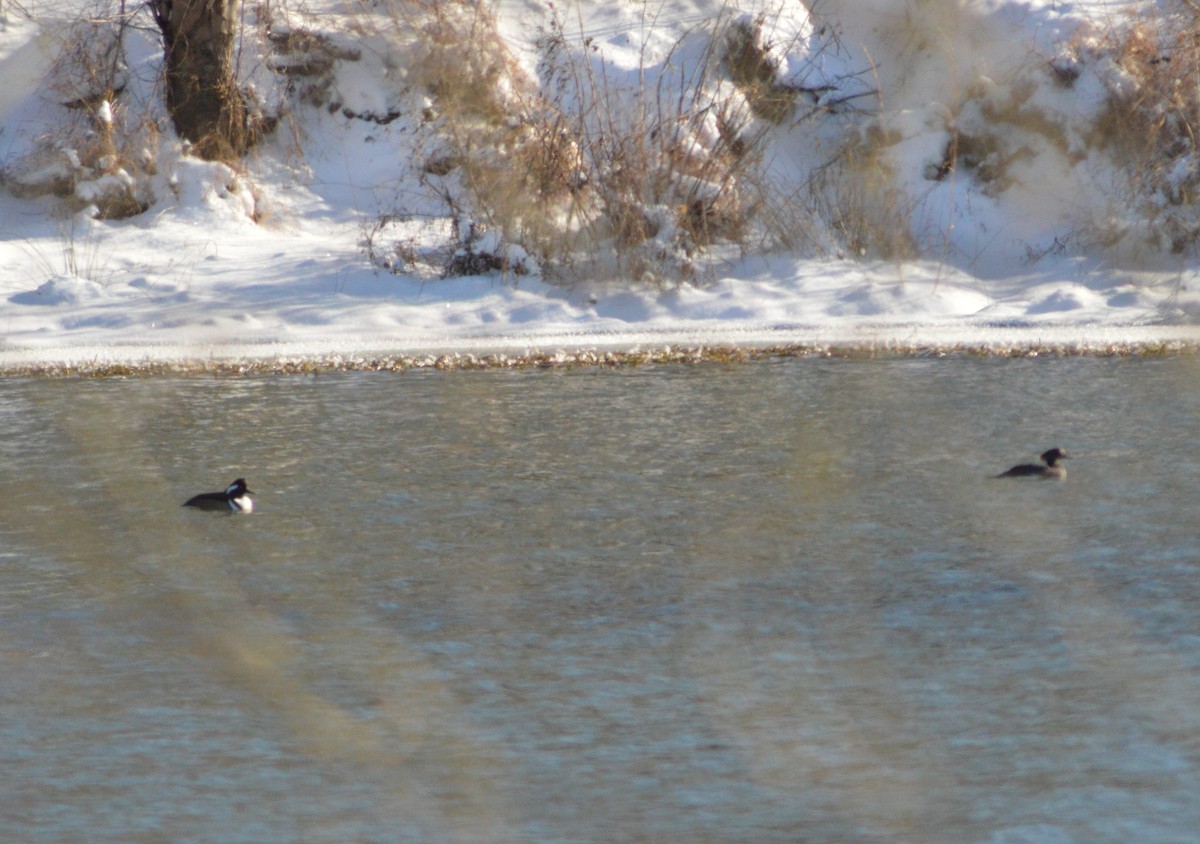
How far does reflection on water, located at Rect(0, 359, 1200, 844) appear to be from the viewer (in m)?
4.81

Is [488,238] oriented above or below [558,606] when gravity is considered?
above

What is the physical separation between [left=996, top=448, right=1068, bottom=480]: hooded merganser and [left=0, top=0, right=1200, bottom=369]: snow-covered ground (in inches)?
242

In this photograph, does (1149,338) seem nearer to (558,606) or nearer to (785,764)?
(558,606)

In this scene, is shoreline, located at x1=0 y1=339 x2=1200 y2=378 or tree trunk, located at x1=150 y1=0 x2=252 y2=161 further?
A: tree trunk, located at x1=150 y1=0 x2=252 y2=161

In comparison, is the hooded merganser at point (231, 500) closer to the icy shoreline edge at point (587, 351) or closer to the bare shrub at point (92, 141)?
the icy shoreline edge at point (587, 351)

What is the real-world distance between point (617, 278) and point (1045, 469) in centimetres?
1029

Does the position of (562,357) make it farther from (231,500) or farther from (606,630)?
(606,630)

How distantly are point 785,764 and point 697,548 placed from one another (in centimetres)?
273

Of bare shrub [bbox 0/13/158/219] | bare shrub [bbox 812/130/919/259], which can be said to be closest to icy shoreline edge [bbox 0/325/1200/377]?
bare shrub [bbox 812/130/919/259]

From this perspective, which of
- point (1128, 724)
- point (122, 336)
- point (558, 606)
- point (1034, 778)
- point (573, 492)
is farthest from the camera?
point (122, 336)

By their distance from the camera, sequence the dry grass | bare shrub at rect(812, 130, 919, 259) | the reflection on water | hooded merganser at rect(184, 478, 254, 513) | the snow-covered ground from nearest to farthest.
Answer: the reflection on water < hooded merganser at rect(184, 478, 254, 513) < the snow-covered ground < the dry grass < bare shrub at rect(812, 130, 919, 259)

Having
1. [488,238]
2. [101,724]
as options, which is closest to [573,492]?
[101,724]

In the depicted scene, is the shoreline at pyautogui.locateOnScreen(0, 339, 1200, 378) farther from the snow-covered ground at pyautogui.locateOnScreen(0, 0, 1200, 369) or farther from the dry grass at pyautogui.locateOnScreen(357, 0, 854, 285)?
the dry grass at pyautogui.locateOnScreen(357, 0, 854, 285)

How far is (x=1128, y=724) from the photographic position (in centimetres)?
533
